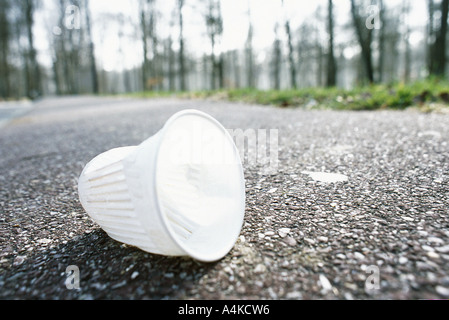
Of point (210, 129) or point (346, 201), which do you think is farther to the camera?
point (346, 201)

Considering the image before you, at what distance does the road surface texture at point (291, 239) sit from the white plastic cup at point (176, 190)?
0.13m

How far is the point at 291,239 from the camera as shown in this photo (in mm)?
1438

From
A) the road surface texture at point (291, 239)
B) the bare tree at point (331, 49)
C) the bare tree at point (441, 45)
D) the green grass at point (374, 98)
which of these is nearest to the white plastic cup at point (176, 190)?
the road surface texture at point (291, 239)

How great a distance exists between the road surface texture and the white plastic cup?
13cm

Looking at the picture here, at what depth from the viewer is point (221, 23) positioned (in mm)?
15836

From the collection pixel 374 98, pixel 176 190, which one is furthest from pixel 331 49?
pixel 176 190

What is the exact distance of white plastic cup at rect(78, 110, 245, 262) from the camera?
1.09 metres

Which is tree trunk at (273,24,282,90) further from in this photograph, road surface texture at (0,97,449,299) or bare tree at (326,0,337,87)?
road surface texture at (0,97,449,299)

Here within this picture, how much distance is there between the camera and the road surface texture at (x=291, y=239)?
114cm

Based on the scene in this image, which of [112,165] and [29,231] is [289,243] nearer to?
[112,165]

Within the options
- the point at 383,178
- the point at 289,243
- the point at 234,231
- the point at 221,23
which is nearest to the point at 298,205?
the point at 289,243

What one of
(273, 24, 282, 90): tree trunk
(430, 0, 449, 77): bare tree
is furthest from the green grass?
(273, 24, 282, 90): tree trunk

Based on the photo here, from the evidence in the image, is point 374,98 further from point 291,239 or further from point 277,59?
point 277,59
